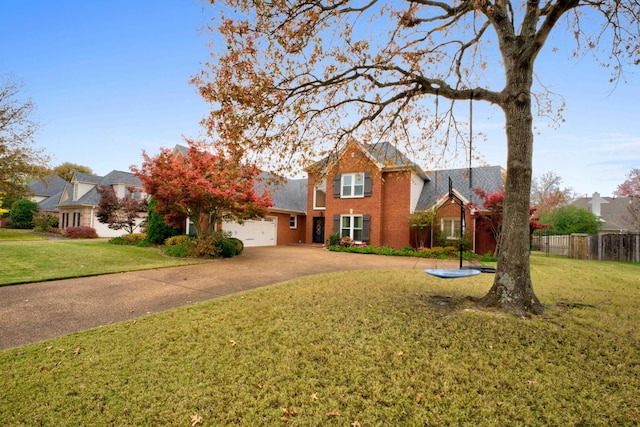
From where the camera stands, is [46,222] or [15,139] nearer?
[15,139]

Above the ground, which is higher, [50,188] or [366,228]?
[50,188]

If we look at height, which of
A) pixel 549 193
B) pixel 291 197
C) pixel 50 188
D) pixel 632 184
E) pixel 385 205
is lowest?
pixel 385 205

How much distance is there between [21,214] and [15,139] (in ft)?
50.2

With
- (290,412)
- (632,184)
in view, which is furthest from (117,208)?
(632,184)

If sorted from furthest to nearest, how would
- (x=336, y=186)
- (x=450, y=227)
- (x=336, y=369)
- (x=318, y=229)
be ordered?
(x=318, y=229)
(x=336, y=186)
(x=450, y=227)
(x=336, y=369)

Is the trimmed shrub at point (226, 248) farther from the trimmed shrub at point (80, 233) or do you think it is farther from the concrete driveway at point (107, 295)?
the trimmed shrub at point (80, 233)

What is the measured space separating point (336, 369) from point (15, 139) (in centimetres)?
2607

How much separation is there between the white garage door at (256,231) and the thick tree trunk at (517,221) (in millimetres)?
15732

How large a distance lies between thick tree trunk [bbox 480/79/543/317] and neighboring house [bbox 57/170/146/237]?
83.8 ft

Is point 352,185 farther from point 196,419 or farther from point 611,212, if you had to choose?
point 611,212

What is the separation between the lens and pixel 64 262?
418 inches

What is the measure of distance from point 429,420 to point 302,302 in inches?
153

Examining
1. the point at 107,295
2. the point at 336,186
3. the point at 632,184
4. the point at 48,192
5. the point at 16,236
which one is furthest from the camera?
the point at 48,192

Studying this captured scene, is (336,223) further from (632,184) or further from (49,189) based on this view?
(49,189)
